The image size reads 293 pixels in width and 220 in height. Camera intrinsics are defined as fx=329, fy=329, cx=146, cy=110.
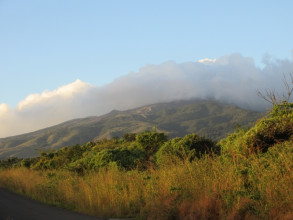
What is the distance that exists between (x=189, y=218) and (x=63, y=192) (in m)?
7.85

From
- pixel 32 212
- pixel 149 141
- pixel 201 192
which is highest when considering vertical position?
pixel 149 141

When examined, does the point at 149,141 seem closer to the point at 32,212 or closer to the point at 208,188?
the point at 32,212

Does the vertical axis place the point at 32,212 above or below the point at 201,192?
below

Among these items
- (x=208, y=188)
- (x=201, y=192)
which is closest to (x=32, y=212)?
(x=201, y=192)

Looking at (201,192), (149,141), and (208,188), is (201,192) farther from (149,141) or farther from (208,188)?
(149,141)

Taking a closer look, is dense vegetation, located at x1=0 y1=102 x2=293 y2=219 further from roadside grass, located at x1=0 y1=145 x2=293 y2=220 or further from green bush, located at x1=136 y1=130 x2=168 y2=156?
green bush, located at x1=136 y1=130 x2=168 y2=156

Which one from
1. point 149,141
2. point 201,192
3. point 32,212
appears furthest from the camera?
point 149,141

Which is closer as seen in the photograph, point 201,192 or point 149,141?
point 201,192

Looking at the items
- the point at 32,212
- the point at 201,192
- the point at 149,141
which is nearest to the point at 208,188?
the point at 201,192

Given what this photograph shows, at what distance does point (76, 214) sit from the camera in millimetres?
10492

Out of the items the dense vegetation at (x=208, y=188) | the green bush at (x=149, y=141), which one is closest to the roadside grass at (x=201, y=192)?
the dense vegetation at (x=208, y=188)

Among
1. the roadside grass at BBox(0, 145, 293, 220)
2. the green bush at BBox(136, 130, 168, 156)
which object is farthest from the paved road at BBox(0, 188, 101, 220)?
the green bush at BBox(136, 130, 168, 156)

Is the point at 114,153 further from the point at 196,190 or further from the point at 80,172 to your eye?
the point at 196,190

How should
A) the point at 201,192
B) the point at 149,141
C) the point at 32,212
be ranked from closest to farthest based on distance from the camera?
the point at 201,192 → the point at 32,212 → the point at 149,141
